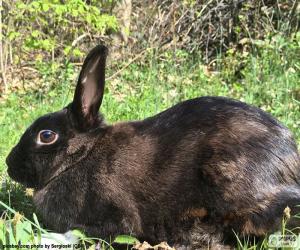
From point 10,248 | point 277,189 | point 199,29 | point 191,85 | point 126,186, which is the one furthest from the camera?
point 199,29

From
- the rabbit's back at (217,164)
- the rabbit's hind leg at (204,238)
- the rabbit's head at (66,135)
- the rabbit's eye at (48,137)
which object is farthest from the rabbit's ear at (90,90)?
the rabbit's hind leg at (204,238)

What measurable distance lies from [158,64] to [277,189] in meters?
5.34

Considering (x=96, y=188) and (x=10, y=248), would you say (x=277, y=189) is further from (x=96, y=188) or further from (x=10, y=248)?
(x=10, y=248)

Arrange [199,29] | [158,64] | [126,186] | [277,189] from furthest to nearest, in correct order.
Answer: [199,29]
[158,64]
[126,186]
[277,189]

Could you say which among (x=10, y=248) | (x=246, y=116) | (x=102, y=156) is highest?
(x=246, y=116)

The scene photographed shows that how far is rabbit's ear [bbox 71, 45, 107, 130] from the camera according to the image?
3504mm

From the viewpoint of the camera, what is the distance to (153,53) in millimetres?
8742

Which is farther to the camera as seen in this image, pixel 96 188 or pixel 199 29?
pixel 199 29

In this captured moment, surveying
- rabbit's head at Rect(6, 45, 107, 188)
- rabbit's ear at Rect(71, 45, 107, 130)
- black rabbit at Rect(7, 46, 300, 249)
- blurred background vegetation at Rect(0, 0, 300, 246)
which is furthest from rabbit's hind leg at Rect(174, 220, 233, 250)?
blurred background vegetation at Rect(0, 0, 300, 246)

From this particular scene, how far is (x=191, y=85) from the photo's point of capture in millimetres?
7484

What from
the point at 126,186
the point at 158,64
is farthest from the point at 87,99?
the point at 158,64

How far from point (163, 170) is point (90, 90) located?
0.68 metres

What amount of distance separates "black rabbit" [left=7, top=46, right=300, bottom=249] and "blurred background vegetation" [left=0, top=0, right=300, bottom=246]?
2075 mm

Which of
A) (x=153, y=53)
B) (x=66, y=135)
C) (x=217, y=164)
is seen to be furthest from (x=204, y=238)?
(x=153, y=53)
